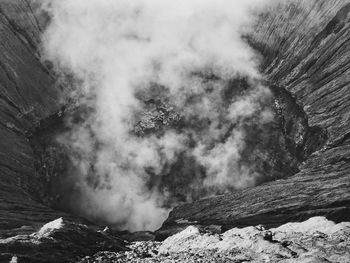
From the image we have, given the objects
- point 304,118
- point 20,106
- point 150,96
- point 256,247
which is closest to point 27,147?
point 20,106

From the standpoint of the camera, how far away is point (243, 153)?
93.0 metres

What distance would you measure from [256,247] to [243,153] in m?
49.2

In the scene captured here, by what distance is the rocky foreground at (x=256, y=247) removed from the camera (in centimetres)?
3975

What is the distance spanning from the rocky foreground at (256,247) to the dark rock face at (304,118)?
12.0 m

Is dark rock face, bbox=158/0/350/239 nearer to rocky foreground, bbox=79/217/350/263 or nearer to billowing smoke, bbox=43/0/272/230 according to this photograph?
billowing smoke, bbox=43/0/272/230

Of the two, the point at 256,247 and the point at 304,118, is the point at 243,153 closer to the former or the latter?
the point at 304,118

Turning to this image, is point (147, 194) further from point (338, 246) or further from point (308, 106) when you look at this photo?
point (338, 246)

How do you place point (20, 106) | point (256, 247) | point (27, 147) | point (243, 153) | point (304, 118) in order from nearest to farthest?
point (256, 247) < point (304, 118) < point (243, 153) < point (27, 147) < point (20, 106)

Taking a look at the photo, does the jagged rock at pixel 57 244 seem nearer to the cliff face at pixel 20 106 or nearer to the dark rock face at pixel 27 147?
the dark rock face at pixel 27 147

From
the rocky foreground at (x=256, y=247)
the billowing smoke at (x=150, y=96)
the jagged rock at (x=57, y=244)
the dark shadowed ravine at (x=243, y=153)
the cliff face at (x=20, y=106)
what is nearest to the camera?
the rocky foreground at (x=256, y=247)

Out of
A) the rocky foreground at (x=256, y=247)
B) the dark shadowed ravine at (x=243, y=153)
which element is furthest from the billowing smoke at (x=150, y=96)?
the rocky foreground at (x=256, y=247)

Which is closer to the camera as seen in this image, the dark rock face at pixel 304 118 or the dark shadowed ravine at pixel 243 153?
the dark shadowed ravine at pixel 243 153

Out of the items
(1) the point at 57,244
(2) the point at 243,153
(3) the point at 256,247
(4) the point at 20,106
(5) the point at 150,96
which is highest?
(5) the point at 150,96

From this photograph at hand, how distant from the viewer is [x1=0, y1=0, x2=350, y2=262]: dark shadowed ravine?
215 feet
